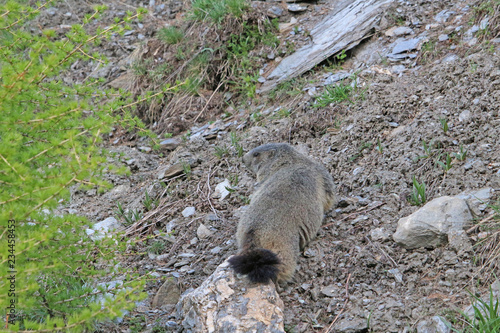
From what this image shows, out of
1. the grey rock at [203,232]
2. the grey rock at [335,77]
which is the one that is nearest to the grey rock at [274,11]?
the grey rock at [335,77]

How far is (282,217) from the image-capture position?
18.2ft

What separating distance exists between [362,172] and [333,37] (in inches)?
145

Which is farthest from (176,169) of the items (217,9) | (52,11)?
(52,11)

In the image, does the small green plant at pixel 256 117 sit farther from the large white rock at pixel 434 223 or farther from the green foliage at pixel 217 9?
the large white rock at pixel 434 223

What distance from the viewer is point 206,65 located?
33.9 ft

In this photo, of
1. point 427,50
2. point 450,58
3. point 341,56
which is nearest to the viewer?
point 450,58

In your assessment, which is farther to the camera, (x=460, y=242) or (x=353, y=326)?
(x=460, y=242)

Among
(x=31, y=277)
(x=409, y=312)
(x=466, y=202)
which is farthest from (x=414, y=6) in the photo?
(x=31, y=277)

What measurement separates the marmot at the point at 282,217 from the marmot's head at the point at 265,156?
2 cm

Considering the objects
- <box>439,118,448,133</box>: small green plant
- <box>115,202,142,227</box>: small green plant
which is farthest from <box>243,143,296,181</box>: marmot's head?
<box>439,118,448,133</box>: small green plant

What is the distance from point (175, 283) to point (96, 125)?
8.15 ft

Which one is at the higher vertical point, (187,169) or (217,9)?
(217,9)

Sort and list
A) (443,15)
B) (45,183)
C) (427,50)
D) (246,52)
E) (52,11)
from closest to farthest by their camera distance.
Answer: (45,183), (427,50), (443,15), (246,52), (52,11)

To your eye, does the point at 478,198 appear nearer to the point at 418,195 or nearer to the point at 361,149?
the point at 418,195
